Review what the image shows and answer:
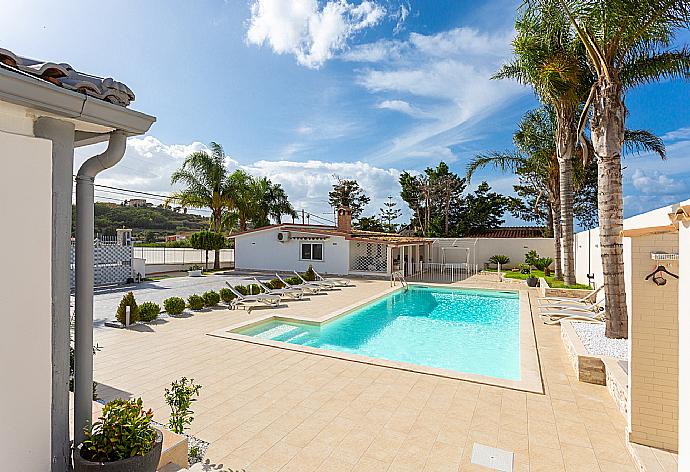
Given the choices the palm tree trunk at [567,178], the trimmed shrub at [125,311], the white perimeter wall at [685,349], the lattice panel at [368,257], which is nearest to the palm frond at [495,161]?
the palm tree trunk at [567,178]

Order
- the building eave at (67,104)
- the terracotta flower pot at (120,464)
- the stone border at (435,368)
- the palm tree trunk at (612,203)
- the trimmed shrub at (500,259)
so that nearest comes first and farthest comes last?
the building eave at (67,104), the terracotta flower pot at (120,464), the stone border at (435,368), the palm tree trunk at (612,203), the trimmed shrub at (500,259)

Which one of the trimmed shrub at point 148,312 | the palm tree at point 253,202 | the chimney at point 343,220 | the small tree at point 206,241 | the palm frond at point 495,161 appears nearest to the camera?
the trimmed shrub at point 148,312

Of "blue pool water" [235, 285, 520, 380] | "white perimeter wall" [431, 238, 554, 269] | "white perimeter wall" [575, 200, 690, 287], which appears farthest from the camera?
"white perimeter wall" [431, 238, 554, 269]

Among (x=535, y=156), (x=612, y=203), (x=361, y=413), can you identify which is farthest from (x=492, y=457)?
(x=535, y=156)

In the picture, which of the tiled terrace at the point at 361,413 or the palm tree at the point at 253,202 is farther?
the palm tree at the point at 253,202

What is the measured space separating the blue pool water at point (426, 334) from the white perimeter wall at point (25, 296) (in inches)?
281

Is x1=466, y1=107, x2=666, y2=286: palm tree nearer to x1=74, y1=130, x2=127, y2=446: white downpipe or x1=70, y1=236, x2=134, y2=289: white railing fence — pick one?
x1=74, y1=130, x2=127, y2=446: white downpipe

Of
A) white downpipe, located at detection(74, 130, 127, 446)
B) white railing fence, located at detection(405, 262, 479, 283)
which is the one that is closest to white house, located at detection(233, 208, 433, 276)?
white railing fence, located at detection(405, 262, 479, 283)

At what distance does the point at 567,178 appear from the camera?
14898 mm

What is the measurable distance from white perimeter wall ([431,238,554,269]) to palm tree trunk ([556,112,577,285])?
45.1 feet

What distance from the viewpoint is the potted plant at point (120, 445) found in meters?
2.61

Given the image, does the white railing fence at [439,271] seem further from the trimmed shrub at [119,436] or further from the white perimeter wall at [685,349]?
the trimmed shrub at [119,436]

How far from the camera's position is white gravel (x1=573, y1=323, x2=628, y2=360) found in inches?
264

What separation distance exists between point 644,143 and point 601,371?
13048mm
